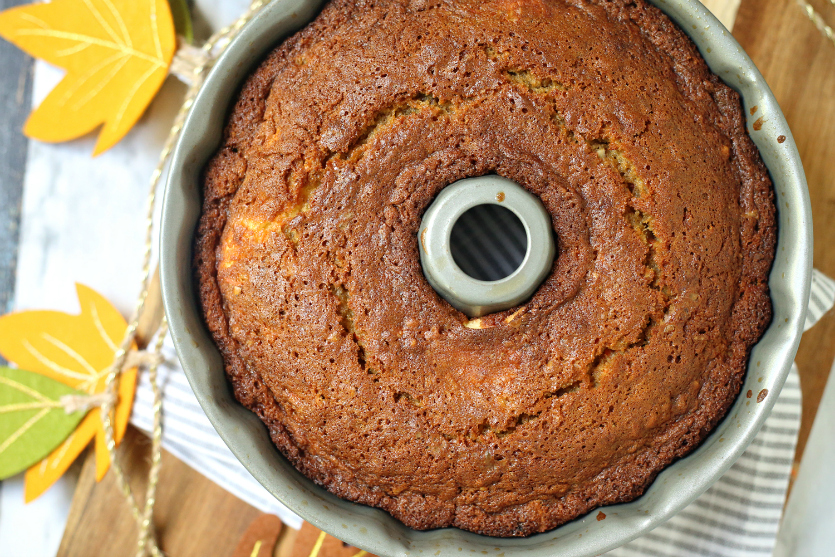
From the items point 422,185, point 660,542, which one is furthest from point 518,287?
point 660,542

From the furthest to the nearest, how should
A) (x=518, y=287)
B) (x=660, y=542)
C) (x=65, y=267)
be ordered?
(x=65, y=267)
(x=660, y=542)
(x=518, y=287)

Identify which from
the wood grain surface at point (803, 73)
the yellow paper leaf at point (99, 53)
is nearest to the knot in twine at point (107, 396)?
the yellow paper leaf at point (99, 53)

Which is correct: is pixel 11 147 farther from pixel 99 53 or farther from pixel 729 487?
pixel 729 487

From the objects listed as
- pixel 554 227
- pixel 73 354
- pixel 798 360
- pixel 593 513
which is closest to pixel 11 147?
pixel 73 354

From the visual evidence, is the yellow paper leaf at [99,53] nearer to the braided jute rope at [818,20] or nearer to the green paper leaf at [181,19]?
the green paper leaf at [181,19]

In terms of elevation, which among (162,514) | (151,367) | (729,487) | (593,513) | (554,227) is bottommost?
(162,514)

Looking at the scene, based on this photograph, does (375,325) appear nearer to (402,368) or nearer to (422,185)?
(402,368)
